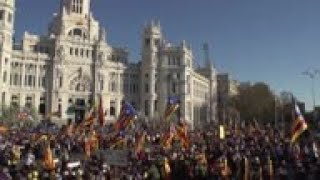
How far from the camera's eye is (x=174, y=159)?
1100 inches

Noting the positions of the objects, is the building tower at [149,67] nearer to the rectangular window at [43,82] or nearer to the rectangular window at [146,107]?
the rectangular window at [146,107]

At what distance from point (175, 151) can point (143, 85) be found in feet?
210

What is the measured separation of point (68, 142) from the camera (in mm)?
33375

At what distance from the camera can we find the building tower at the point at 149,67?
305ft

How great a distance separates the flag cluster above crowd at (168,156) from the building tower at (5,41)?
4889cm

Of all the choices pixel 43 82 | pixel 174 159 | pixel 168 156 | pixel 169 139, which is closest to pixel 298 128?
pixel 174 159

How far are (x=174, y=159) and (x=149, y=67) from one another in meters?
67.3

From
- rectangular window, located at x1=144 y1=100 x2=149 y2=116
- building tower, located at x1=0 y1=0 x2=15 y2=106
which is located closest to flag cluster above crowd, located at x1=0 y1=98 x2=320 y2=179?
building tower, located at x1=0 y1=0 x2=15 y2=106

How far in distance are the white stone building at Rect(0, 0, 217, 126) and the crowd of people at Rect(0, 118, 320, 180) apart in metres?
51.2

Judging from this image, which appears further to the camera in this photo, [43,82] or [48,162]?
[43,82]

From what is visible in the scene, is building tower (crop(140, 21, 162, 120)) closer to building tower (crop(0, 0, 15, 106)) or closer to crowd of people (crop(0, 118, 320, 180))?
building tower (crop(0, 0, 15, 106))

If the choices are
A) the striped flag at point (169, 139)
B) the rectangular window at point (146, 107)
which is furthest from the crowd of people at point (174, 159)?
the rectangular window at point (146, 107)

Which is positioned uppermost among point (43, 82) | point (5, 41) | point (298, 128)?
point (5, 41)

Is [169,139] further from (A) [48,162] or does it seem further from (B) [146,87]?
(B) [146,87]
